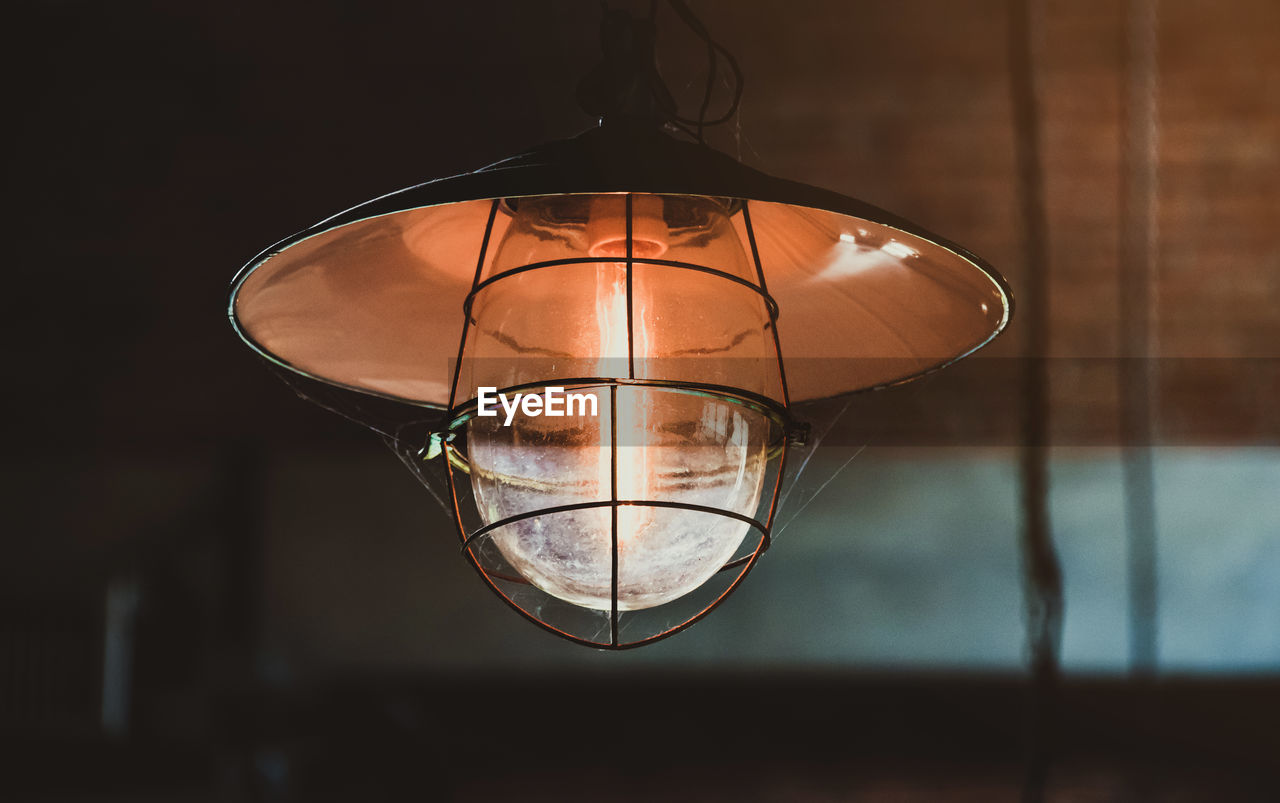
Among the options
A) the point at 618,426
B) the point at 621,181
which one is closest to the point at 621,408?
the point at 618,426

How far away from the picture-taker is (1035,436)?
1954 mm

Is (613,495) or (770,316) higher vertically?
(770,316)

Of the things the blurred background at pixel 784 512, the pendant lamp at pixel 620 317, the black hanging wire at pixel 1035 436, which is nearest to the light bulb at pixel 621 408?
the pendant lamp at pixel 620 317

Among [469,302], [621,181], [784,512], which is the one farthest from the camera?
[784,512]

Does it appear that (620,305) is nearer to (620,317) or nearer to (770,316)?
(620,317)

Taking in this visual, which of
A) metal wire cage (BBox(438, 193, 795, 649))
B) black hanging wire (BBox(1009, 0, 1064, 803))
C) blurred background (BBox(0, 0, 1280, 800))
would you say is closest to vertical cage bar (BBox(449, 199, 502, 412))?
metal wire cage (BBox(438, 193, 795, 649))

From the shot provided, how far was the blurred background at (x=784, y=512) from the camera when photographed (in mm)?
1938

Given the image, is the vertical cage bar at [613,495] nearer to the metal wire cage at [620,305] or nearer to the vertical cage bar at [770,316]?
the metal wire cage at [620,305]

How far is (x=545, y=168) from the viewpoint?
586 millimetres

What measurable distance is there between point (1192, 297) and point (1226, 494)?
0.37 m

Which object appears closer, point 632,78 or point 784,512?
point 632,78

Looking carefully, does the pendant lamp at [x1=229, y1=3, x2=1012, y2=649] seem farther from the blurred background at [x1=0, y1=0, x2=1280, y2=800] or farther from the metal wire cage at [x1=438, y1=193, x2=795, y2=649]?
the blurred background at [x1=0, y1=0, x2=1280, y2=800]

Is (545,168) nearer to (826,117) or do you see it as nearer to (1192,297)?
(826,117)

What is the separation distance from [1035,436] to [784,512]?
484mm
